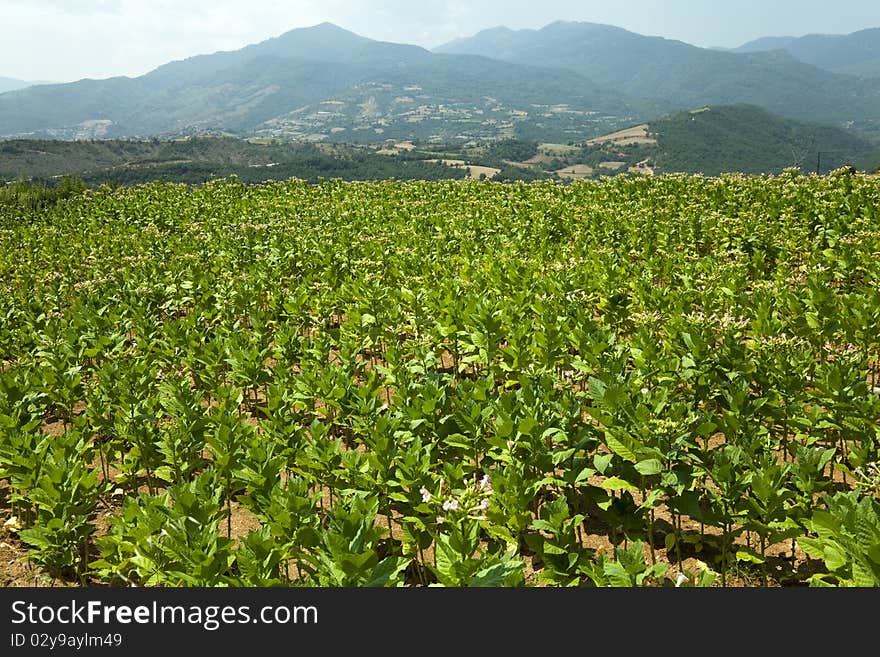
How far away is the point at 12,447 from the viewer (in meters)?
6.74

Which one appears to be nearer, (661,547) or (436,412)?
(661,547)

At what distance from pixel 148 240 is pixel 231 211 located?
17.0ft

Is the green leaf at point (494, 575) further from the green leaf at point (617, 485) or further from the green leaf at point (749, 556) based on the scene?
the green leaf at point (749, 556)

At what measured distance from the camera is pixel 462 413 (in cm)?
686

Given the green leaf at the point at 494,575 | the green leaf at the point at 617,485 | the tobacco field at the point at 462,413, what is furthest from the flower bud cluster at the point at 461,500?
the green leaf at the point at 617,485

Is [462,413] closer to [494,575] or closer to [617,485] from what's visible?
[617,485]

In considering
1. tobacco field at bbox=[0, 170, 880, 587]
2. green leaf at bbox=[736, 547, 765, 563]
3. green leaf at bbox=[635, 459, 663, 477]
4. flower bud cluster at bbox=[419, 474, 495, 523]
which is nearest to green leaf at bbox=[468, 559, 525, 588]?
tobacco field at bbox=[0, 170, 880, 587]

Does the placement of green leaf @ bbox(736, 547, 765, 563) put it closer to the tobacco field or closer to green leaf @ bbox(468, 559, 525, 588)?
the tobacco field

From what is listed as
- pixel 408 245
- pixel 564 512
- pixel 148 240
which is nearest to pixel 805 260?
pixel 408 245

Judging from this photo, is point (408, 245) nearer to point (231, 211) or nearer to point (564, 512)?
point (231, 211)

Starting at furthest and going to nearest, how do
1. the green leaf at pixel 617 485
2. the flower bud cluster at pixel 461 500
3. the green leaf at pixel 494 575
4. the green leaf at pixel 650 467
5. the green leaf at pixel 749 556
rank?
the green leaf at pixel 617 485
the green leaf at pixel 650 467
the green leaf at pixel 749 556
the flower bud cluster at pixel 461 500
the green leaf at pixel 494 575

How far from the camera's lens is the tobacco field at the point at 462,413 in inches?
205

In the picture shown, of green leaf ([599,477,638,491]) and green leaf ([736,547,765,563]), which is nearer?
green leaf ([736,547,765,563])

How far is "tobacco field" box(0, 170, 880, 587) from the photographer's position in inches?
205
